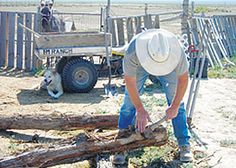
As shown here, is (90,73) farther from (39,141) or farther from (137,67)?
(137,67)

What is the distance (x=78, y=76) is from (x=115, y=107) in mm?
1407

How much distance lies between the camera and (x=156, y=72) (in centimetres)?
410

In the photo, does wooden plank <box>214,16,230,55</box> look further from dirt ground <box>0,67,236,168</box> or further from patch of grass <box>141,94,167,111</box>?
patch of grass <box>141,94,167,111</box>

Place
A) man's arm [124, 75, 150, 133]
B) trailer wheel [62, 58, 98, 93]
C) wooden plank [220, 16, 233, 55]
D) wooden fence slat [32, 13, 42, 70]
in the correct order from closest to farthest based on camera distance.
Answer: man's arm [124, 75, 150, 133], trailer wheel [62, 58, 98, 93], wooden fence slat [32, 13, 42, 70], wooden plank [220, 16, 233, 55]

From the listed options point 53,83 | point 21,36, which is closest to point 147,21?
point 21,36

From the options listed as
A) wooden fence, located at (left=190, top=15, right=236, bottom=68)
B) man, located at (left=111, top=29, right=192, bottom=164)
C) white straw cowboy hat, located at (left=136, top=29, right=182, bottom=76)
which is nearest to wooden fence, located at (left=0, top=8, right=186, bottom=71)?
wooden fence, located at (left=190, top=15, right=236, bottom=68)

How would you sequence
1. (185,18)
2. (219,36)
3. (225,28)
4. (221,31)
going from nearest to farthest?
(185,18) < (219,36) < (221,31) < (225,28)

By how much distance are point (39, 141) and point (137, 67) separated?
2014 mm

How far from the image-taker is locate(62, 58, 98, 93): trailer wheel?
28.2 feet

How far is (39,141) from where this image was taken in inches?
226

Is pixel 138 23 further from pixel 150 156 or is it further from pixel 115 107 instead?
pixel 150 156

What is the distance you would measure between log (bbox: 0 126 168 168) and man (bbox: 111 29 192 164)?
0.17 metres

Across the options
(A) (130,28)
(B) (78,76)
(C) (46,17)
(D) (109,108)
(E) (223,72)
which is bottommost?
(D) (109,108)

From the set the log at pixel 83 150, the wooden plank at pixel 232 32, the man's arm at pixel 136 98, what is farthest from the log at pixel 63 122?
the wooden plank at pixel 232 32
